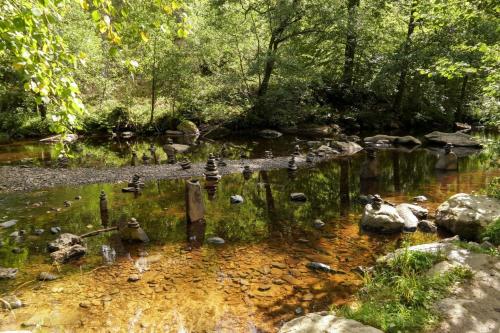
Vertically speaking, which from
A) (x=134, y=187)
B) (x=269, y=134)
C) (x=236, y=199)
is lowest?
(x=236, y=199)

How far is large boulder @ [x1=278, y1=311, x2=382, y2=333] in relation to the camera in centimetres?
443

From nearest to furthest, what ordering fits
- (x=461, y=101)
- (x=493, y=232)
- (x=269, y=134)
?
1. (x=493, y=232)
2. (x=269, y=134)
3. (x=461, y=101)

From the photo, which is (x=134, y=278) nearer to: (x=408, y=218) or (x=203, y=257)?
(x=203, y=257)

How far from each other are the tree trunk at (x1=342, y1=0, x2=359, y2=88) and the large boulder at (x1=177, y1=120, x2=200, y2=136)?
12.7m

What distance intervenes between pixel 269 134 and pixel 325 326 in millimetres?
22309

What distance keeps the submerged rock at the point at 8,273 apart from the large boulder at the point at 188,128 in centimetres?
2066

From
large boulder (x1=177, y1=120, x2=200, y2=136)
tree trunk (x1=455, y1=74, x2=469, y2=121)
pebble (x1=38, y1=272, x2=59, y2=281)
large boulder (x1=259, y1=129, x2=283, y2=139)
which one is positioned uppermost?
tree trunk (x1=455, y1=74, x2=469, y2=121)

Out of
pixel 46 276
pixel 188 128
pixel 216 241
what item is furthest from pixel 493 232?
pixel 188 128

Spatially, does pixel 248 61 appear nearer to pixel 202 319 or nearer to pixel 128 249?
pixel 128 249

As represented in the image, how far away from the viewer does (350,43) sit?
2798cm

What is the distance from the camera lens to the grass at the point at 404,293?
14.9ft

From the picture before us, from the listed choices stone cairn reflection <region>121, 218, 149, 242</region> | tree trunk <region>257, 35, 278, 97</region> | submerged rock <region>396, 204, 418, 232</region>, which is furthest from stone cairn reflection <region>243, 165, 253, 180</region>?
tree trunk <region>257, 35, 278, 97</region>

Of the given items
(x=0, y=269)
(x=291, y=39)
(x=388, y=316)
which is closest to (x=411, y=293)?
(x=388, y=316)

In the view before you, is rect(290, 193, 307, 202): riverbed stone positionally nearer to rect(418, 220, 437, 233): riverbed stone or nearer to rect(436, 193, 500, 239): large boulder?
rect(418, 220, 437, 233): riverbed stone
